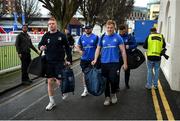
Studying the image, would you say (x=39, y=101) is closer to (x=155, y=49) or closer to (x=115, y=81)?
(x=115, y=81)

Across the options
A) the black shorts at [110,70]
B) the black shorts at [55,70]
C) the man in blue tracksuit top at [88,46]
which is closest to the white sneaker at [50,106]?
the black shorts at [55,70]

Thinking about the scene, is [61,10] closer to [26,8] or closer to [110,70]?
[110,70]

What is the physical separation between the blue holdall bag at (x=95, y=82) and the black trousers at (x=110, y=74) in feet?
0.58

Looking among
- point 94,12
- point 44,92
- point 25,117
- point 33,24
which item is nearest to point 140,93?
point 44,92

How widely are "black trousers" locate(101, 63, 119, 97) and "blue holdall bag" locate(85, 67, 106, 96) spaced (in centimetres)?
18

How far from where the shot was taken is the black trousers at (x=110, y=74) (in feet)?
28.1

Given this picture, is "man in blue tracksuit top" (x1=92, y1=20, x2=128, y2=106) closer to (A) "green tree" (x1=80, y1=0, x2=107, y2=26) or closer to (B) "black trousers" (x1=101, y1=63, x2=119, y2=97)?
(B) "black trousers" (x1=101, y1=63, x2=119, y2=97)

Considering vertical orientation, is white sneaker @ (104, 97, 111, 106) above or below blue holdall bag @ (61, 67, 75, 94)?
below

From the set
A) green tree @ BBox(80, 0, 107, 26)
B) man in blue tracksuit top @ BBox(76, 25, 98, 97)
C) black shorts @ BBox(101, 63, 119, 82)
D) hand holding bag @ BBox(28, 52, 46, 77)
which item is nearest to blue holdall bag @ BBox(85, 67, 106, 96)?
black shorts @ BBox(101, 63, 119, 82)

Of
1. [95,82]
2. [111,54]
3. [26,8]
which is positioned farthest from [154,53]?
[26,8]

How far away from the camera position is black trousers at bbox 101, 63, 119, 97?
8555mm

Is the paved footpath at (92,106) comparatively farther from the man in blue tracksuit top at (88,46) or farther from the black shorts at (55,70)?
the man in blue tracksuit top at (88,46)

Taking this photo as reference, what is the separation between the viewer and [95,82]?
8.39m

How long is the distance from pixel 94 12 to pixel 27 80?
25.3 metres
